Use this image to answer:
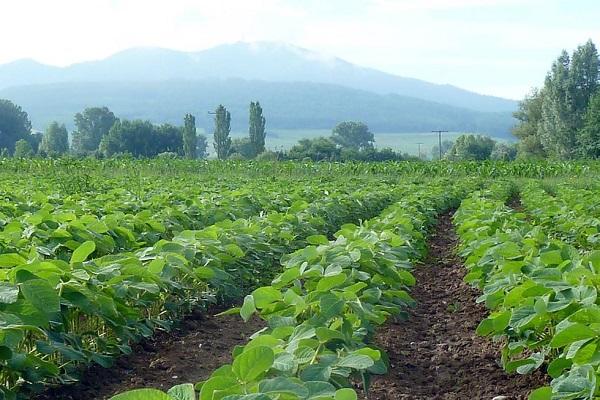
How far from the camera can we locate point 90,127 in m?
119

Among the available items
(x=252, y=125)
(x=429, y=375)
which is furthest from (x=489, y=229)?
(x=252, y=125)

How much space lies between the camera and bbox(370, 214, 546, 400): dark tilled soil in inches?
153

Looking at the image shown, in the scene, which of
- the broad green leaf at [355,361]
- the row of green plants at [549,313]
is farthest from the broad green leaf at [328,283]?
the broad green leaf at [355,361]

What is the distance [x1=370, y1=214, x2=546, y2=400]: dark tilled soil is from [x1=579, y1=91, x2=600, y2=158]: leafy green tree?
44356mm

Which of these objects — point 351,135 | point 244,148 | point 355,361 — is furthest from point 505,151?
point 355,361

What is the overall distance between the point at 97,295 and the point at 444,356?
2.21m

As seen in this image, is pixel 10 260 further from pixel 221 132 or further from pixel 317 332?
pixel 221 132

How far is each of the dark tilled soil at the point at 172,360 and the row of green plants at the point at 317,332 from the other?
0.60 meters

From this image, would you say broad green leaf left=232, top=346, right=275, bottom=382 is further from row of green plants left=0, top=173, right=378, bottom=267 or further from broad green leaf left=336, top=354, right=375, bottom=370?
row of green plants left=0, top=173, right=378, bottom=267

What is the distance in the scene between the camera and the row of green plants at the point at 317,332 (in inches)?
75.9

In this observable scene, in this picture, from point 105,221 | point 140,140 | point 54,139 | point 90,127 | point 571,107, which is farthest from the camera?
point 90,127

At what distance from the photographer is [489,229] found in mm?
6520

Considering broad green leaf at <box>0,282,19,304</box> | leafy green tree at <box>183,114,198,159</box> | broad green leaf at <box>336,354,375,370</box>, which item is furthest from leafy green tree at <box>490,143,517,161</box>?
broad green leaf at <box>336,354,375,370</box>

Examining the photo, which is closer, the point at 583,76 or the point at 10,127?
the point at 583,76
